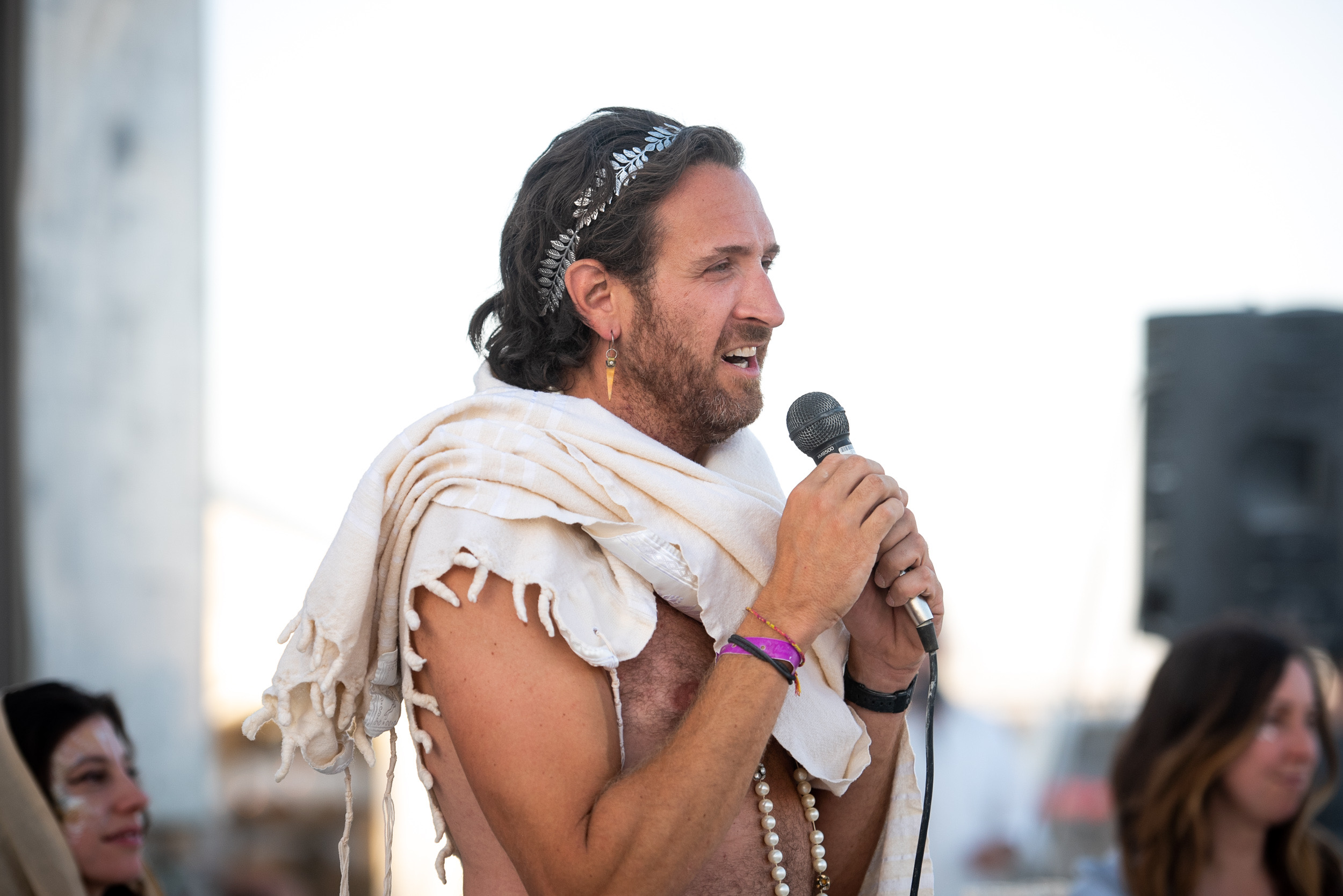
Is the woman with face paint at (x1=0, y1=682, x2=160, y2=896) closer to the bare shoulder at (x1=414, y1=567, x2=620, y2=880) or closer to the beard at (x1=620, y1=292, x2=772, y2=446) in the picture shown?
the bare shoulder at (x1=414, y1=567, x2=620, y2=880)

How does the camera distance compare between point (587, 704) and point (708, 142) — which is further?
point (708, 142)

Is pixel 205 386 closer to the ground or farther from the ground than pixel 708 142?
closer to the ground

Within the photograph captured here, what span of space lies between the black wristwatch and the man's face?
433 millimetres

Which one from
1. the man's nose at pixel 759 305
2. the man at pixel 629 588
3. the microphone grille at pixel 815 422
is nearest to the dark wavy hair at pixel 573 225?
the man at pixel 629 588

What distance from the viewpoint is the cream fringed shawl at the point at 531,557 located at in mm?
1403

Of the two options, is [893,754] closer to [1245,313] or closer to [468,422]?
[468,422]

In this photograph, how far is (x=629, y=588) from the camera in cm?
146

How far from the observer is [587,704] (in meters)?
1.30

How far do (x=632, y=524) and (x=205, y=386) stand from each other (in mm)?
4032

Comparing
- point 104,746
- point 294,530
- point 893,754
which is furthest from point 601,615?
point 294,530

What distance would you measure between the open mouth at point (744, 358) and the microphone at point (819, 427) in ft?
0.35

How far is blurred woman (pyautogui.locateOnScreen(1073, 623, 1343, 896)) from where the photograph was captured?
2703 mm

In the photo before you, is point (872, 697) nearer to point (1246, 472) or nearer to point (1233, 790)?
point (1233, 790)

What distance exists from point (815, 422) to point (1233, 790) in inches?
75.9
